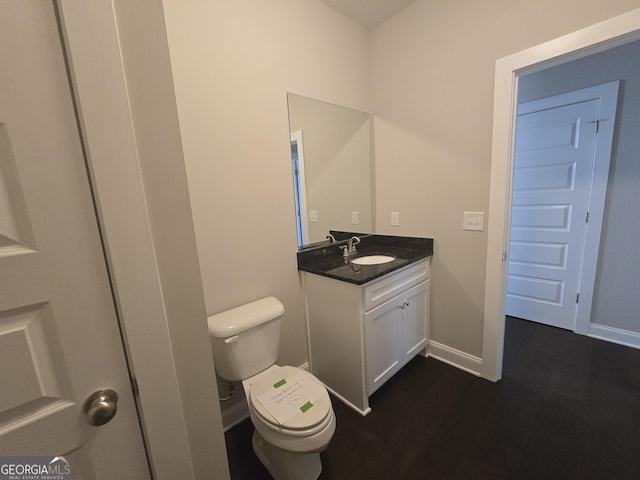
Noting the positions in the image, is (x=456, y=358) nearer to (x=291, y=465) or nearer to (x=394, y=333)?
(x=394, y=333)

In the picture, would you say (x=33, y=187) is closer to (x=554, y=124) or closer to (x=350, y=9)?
(x=350, y=9)

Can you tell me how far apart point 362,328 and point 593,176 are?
2.28 metres

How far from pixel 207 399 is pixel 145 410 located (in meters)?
0.16

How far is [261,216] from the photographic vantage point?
1578mm

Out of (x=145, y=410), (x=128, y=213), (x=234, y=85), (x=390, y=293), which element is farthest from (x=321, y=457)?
(x=234, y=85)

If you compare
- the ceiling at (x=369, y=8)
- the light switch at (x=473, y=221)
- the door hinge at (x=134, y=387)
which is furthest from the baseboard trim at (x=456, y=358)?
the ceiling at (x=369, y=8)

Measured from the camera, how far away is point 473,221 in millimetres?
1754

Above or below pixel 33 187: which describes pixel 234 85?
above

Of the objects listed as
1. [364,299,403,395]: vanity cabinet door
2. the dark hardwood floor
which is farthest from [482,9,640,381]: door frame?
[364,299,403,395]: vanity cabinet door

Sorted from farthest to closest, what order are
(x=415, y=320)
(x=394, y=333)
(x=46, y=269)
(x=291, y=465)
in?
(x=415, y=320), (x=394, y=333), (x=291, y=465), (x=46, y=269)

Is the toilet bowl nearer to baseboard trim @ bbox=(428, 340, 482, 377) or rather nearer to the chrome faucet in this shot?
the chrome faucet

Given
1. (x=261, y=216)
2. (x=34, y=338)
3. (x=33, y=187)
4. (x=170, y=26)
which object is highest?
(x=170, y=26)

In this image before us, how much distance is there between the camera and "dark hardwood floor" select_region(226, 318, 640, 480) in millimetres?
1253

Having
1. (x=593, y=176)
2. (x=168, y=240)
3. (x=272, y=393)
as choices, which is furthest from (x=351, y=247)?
(x=593, y=176)
